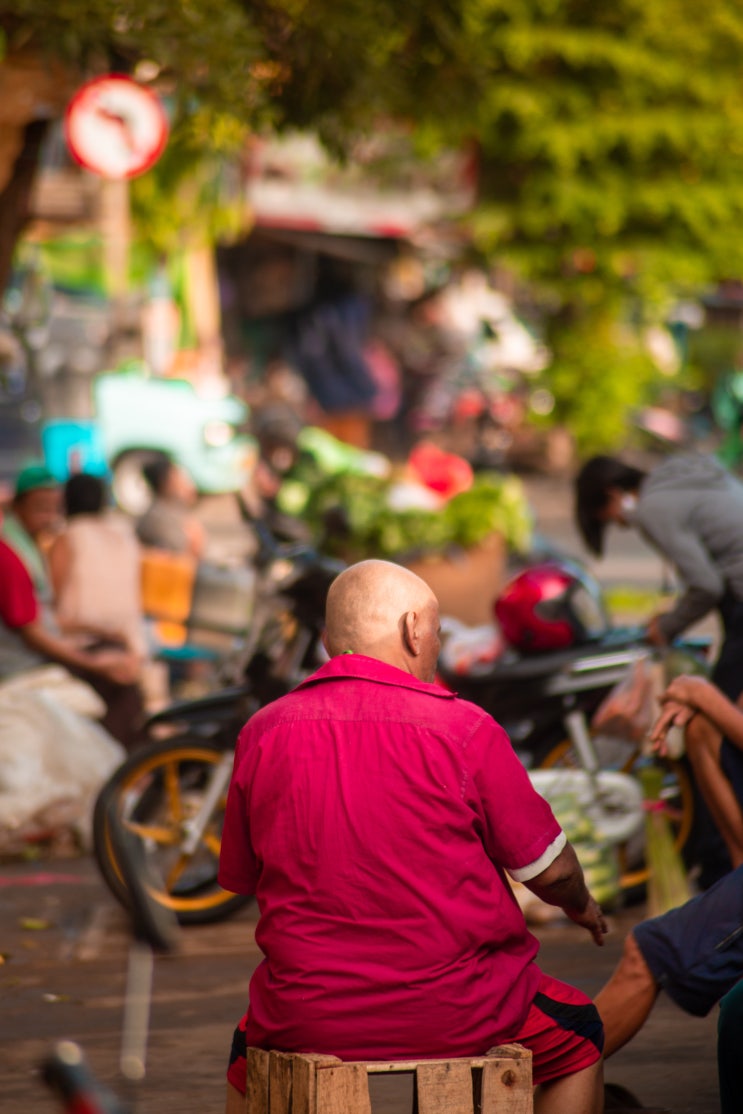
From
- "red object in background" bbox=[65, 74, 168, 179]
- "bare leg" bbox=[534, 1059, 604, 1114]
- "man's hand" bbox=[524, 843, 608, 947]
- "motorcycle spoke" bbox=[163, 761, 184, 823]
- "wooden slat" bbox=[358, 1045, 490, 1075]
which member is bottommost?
"motorcycle spoke" bbox=[163, 761, 184, 823]

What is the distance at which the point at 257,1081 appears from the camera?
3.29 meters

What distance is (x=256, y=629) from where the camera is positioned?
6.94m

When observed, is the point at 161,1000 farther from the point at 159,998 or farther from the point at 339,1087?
the point at 339,1087

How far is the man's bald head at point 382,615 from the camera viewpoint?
11.1 ft

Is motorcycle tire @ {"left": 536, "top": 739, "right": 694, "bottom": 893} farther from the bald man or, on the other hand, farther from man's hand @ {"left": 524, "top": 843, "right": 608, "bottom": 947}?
the bald man

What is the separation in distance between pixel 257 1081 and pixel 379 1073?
0.25 m

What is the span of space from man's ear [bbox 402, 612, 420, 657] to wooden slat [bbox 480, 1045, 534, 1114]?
0.76m

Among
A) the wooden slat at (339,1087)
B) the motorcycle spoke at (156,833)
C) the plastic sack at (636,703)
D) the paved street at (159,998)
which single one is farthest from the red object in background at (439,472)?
the wooden slat at (339,1087)

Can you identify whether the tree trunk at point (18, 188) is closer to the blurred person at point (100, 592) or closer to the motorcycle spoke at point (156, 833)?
the blurred person at point (100, 592)

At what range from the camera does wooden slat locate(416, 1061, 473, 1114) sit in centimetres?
319

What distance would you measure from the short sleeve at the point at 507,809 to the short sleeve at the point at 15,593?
4.68 m

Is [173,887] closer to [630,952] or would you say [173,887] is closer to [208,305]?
[630,952]

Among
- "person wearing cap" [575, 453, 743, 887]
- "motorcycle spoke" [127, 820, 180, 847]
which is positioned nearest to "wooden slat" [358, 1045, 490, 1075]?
"person wearing cap" [575, 453, 743, 887]

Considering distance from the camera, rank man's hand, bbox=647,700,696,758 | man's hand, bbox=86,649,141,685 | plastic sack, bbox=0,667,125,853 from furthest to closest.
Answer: man's hand, bbox=86,649,141,685
plastic sack, bbox=0,667,125,853
man's hand, bbox=647,700,696,758
